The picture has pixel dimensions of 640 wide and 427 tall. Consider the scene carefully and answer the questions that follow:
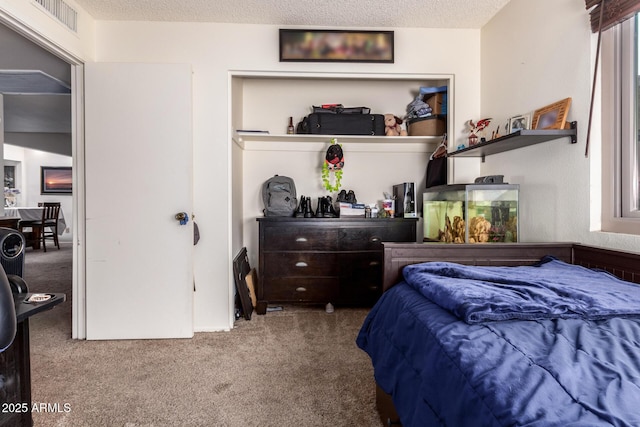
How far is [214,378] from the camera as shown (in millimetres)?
2018

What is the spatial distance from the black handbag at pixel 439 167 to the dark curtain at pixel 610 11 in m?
1.36

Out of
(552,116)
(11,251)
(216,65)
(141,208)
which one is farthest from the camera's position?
(216,65)

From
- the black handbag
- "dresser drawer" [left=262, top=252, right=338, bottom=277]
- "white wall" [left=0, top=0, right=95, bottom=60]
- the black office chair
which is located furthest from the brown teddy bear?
the black office chair

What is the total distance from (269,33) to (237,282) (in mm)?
2037

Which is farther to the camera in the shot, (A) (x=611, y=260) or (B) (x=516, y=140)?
(B) (x=516, y=140)

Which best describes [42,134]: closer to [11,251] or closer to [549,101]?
[11,251]

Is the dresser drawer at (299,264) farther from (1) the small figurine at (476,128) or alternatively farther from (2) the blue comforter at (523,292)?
(2) the blue comforter at (523,292)

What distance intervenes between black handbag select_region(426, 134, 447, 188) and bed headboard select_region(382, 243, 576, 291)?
132 cm

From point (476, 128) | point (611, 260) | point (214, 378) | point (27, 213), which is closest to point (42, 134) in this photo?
point (27, 213)

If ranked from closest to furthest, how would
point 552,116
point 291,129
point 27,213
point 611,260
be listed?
point 611,260
point 552,116
point 291,129
point 27,213

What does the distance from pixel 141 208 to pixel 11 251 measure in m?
1.49

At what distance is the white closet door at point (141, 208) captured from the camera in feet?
8.37

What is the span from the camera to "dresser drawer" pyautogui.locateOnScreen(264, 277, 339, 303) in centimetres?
310

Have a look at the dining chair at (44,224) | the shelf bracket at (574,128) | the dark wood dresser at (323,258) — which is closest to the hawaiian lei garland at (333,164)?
→ the dark wood dresser at (323,258)
